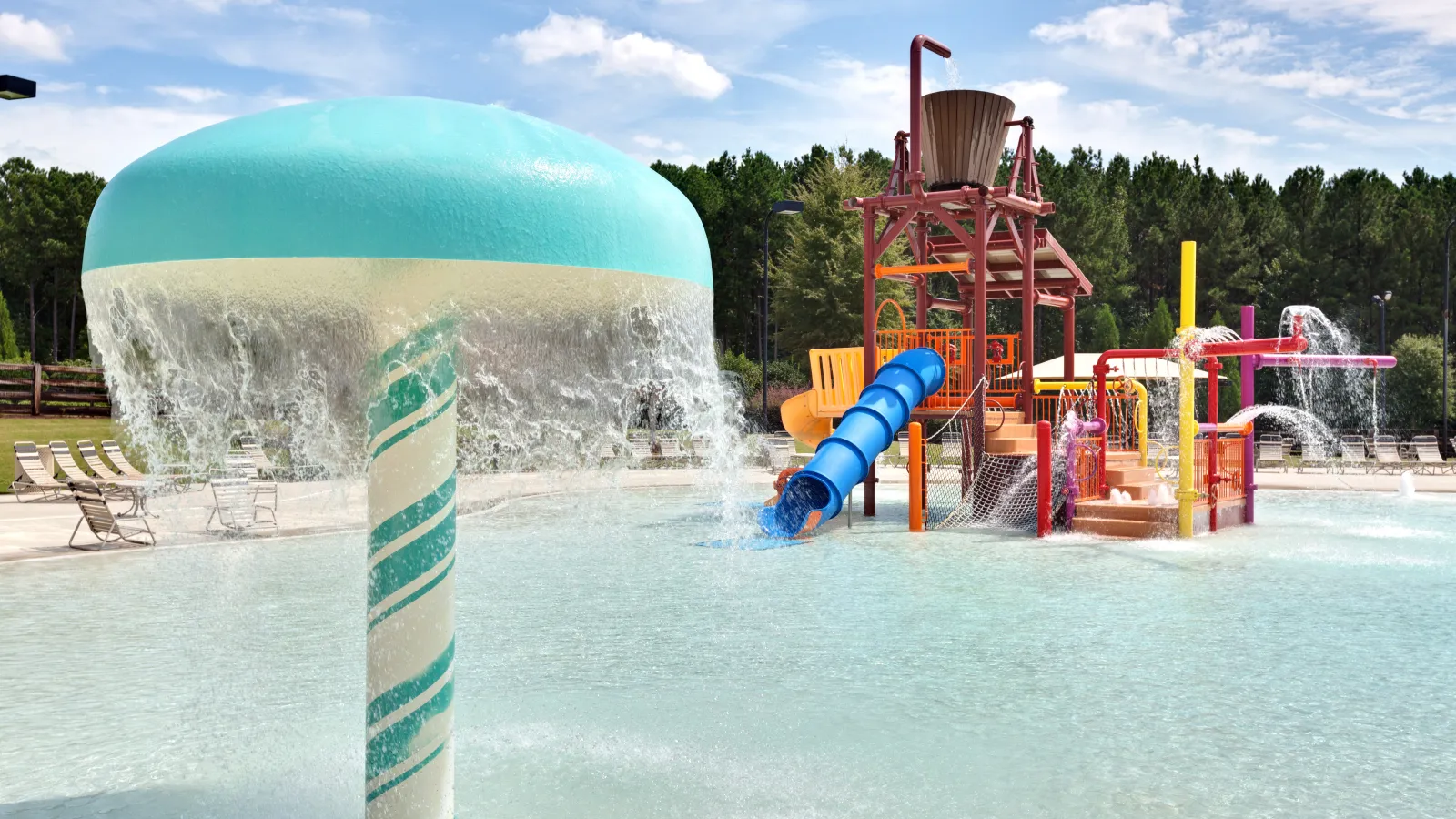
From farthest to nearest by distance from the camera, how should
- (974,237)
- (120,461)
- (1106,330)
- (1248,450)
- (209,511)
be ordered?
(1106,330)
(120,461)
(974,237)
(1248,450)
(209,511)

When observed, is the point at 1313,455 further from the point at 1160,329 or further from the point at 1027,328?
the point at 1027,328

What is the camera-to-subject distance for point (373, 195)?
9.58 ft

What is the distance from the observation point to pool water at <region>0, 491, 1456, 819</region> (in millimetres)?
5410

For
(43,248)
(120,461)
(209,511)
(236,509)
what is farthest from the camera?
(43,248)

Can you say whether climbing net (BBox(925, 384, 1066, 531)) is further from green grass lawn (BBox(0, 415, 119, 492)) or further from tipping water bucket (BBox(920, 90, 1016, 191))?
green grass lawn (BBox(0, 415, 119, 492))

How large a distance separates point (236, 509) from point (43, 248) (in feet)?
179

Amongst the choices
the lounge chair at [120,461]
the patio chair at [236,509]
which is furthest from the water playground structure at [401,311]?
the lounge chair at [120,461]

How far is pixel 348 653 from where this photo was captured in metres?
8.30

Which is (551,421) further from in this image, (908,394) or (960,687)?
(908,394)

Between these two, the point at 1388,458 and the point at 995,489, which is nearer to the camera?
the point at 995,489

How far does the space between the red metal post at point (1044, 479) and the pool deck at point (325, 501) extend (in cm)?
573

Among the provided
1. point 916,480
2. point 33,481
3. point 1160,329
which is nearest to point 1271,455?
point 916,480

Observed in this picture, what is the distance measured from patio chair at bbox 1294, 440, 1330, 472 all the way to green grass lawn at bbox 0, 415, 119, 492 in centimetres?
2813

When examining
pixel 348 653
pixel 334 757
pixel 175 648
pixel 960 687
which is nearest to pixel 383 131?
pixel 334 757
